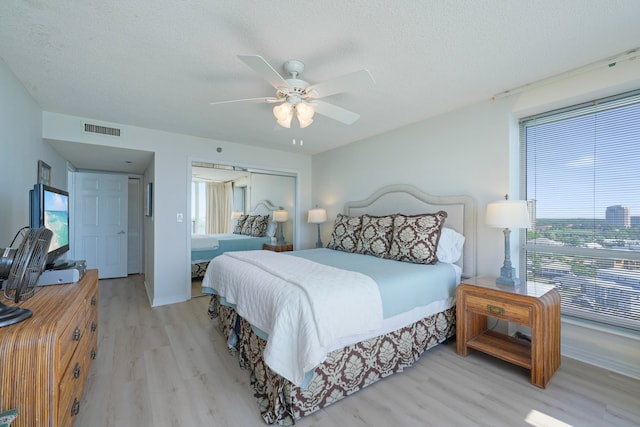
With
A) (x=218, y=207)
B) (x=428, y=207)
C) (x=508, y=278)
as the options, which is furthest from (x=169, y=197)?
(x=508, y=278)

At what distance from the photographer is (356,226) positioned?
3453mm

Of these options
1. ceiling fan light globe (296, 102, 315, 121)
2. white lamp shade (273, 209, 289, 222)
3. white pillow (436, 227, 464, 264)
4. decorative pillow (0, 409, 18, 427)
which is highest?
ceiling fan light globe (296, 102, 315, 121)

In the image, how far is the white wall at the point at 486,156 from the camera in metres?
2.10

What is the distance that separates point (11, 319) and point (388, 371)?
6.92ft

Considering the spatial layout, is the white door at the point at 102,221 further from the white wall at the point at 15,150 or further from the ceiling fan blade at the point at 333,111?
the ceiling fan blade at the point at 333,111

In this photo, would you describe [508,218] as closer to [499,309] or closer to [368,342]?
[499,309]

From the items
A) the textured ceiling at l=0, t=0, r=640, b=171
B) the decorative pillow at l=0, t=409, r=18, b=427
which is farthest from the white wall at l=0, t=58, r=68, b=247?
the decorative pillow at l=0, t=409, r=18, b=427

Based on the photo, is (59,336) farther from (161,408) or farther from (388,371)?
(388,371)

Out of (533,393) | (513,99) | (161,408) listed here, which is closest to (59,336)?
(161,408)

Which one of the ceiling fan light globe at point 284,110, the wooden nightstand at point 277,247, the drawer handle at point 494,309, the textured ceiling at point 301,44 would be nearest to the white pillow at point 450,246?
the drawer handle at point 494,309

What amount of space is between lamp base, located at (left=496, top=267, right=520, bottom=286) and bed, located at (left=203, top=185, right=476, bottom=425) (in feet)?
1.29

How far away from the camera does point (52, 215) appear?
1812 mm

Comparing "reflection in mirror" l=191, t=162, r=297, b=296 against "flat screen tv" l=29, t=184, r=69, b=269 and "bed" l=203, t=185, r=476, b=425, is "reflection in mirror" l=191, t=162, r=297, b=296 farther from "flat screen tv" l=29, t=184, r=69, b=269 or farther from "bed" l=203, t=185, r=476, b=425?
"flat screen tv" l=29, t=184, r=69, b=269

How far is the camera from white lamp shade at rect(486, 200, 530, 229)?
216 cm
